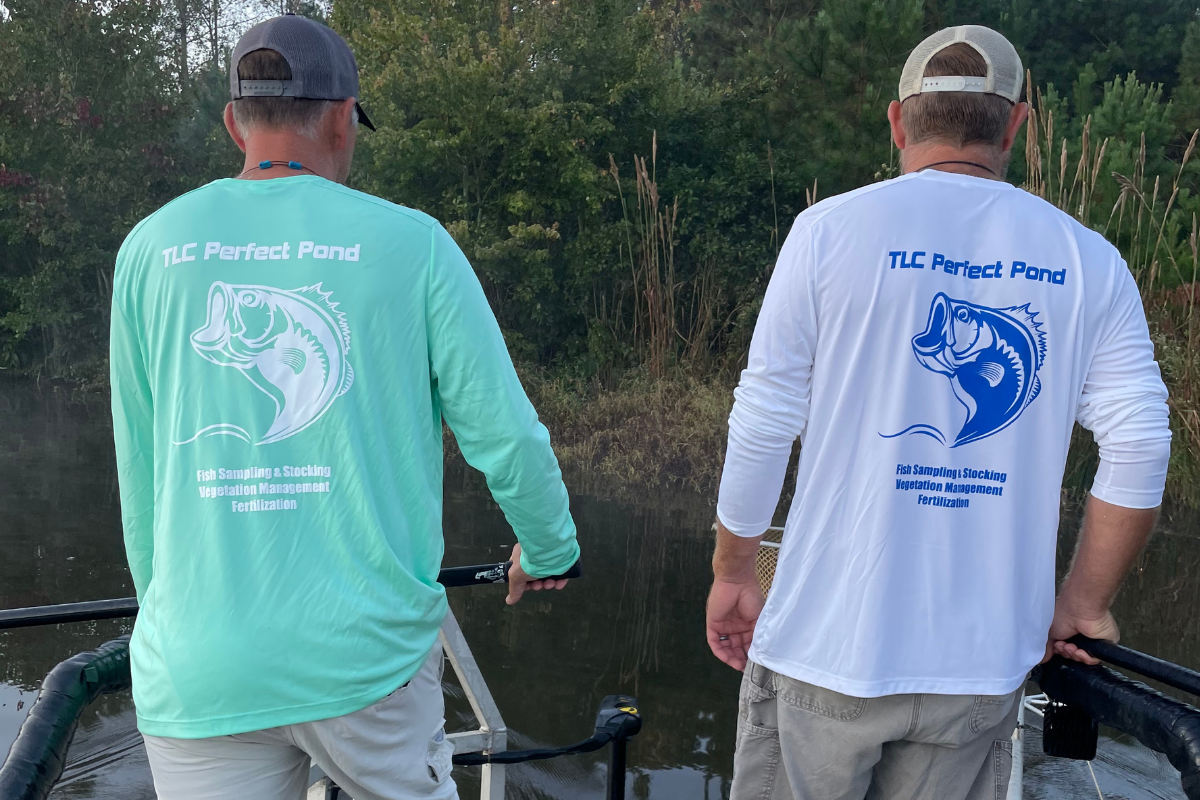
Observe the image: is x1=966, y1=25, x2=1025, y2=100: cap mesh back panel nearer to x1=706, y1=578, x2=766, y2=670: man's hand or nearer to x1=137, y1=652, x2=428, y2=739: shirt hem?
x1=706, y1=578, x2=766, y2=670: man's hand

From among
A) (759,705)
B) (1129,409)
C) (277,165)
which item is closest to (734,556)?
(759,705)

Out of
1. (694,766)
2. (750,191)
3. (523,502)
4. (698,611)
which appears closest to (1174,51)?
(750,191)

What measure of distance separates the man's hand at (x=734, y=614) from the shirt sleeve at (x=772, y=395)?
0.34ft

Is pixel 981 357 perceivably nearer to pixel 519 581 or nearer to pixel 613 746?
pixel 519 581

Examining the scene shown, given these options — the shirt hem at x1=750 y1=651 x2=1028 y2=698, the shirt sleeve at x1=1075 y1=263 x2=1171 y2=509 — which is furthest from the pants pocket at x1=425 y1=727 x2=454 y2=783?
the shirt sleeve at x1=1075 y1=263 x2=1171 y2=509

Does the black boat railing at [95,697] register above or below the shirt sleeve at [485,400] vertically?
below

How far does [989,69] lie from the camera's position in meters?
1.46

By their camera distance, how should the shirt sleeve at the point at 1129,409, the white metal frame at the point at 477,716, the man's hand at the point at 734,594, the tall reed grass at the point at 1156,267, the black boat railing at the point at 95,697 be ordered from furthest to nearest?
1. the tall reed grass at the point at 1156,267
2. the white metal frame at the point at 477,716
3. the man's hand at the point at 734,594
4. the shirt sleeve at the point at 1129,409
5. the black boat railing at the point at 95,697

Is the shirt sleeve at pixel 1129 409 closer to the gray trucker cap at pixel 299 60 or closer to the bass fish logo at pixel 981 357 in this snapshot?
the bass fish logo at pixel 981 357

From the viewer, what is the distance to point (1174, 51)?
1048cm

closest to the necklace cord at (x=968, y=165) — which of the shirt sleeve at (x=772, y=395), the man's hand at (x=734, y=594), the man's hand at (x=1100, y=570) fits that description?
the shirt sleeve at (x=772, y=395)

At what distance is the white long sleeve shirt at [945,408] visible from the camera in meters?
1.43

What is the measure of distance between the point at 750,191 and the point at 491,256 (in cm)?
233

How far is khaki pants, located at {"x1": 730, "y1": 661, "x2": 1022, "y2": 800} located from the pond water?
6.55 feet
